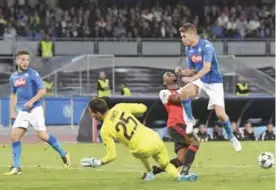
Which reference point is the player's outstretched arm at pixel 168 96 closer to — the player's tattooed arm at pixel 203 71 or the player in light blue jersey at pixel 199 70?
the player in light blue jersey at pixel 199 70

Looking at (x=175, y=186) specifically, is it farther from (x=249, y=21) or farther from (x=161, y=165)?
(x=249, y=21)

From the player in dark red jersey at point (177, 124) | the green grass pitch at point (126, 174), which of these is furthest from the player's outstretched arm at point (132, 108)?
the player in dark red jersey at point (177, 124)

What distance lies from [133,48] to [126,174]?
22.3 m

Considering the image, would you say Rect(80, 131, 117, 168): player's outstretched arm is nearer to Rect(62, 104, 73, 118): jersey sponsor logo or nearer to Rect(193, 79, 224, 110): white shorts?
Rect(193, 79, 224, 110): white shorts

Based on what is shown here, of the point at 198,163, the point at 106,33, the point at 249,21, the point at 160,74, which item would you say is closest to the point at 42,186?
the point at 198,163

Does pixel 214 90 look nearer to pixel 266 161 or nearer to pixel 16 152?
pixel 266 161

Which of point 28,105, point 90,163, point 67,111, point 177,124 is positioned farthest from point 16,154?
point 67,111

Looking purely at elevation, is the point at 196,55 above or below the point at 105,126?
above

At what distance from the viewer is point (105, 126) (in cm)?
1159

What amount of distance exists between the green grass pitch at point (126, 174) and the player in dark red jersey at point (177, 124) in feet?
1.46

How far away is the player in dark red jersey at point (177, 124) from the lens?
44.0 ft

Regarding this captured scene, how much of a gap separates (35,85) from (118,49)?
70.1ft

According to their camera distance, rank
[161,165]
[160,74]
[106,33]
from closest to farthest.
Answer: [161,165]
[160,74]
[106,33]

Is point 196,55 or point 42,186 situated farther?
point 196,55
